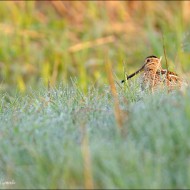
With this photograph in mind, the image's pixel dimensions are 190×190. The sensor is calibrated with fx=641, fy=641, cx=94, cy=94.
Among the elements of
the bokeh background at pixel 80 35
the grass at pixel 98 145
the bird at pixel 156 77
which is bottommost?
the grass at pixel 98 145

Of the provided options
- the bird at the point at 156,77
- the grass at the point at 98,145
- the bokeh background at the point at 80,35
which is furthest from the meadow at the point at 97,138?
the bokeh background at the point at 80,35

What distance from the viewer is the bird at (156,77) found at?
467cm

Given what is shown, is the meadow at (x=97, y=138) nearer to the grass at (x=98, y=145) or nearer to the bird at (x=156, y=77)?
the grass at (x=98, y=145)

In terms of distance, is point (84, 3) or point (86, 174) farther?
point (84, 3)

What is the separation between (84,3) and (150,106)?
701 cm

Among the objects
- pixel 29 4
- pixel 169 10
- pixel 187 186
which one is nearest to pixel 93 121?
pixel 187 186

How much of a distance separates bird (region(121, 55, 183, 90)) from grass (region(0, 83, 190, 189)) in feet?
1.53

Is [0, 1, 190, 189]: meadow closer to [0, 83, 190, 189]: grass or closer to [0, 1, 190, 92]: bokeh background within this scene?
[0, 83, 190, 189]: grass

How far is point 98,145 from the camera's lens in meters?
3.33

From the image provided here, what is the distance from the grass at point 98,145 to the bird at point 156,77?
468 millimetres

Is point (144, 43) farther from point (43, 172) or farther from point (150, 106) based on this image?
point (43, 172)

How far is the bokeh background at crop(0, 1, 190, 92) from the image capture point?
932 centimetres

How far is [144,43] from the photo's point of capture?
10.2 meters

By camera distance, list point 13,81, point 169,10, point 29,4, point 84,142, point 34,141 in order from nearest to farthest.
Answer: point 84,142 < point 34,141 < point 13,81 < point 29,4 < point 169,10
